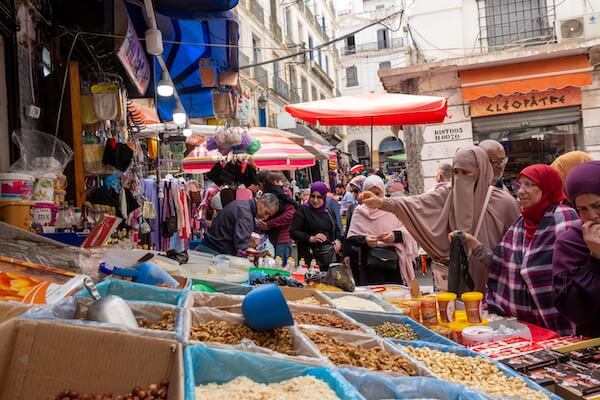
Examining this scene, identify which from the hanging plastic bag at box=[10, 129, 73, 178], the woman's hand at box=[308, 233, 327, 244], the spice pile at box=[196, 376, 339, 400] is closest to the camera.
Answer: the spice pile at box=[196, 376, 339, 400]

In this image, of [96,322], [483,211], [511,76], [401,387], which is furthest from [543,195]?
[511,76]

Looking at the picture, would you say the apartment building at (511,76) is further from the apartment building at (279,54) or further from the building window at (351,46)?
the building window at (351,46)

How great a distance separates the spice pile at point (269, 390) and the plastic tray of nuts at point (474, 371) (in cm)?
52

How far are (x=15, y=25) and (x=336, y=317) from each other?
347cm

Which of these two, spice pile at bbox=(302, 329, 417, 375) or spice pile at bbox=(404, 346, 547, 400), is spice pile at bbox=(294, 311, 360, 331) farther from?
spice pile at bbox=(404, 346, 547, 400)

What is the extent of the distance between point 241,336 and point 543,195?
6.33ft

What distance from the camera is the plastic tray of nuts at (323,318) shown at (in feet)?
8.56

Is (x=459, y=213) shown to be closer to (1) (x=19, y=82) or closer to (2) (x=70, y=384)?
(2) (x=70, y=384)

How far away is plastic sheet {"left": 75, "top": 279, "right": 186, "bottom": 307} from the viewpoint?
9.08 ft

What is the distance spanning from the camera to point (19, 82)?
13.8 ft

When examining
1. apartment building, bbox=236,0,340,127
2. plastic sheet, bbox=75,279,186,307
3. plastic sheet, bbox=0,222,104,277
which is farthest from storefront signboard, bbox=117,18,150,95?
apartment building, bbox=236,0,340,127

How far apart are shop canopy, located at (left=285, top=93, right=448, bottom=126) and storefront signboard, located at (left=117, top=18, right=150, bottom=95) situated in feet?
6.10

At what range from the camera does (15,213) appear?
3.47 m

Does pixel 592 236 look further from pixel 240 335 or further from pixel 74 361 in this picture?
pixel 74 361
